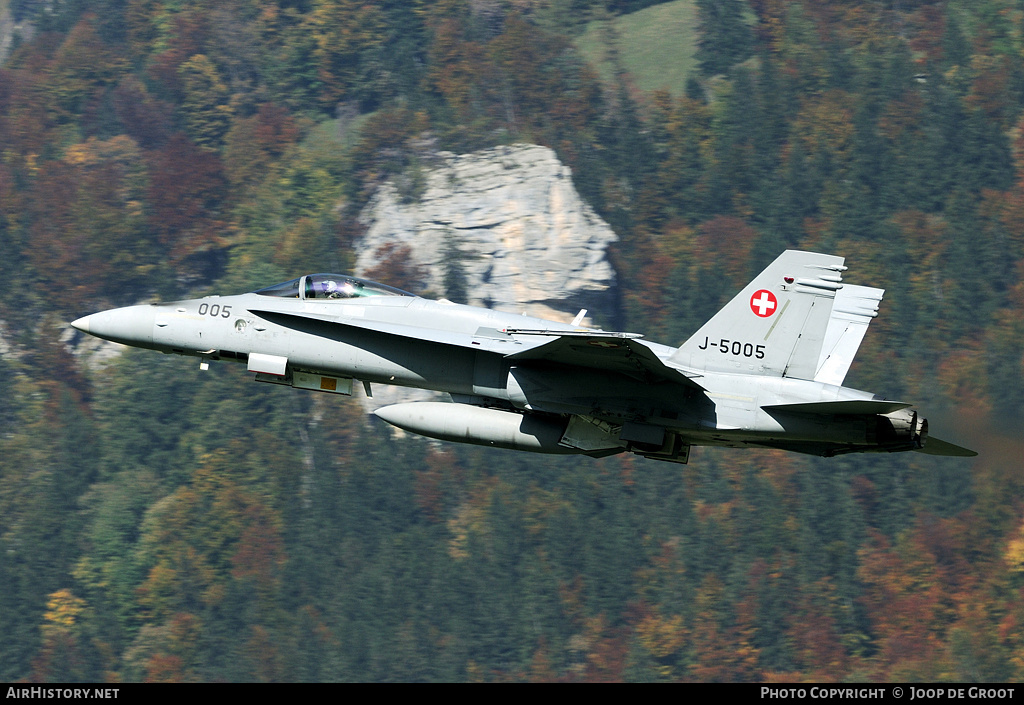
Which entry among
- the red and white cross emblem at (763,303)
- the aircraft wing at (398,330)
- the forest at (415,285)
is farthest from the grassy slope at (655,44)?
the aircraft wing at (398,330)

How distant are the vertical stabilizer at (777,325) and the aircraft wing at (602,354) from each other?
75cm

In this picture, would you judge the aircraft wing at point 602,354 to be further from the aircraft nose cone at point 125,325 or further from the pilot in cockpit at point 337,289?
the aircraft nose cone at point 125,325

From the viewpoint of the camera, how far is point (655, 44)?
12175 centimetres

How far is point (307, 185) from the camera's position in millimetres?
113062

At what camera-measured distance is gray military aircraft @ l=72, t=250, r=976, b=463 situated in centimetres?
2100

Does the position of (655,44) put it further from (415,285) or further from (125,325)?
(125,325)

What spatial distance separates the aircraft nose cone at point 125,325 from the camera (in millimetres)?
22766

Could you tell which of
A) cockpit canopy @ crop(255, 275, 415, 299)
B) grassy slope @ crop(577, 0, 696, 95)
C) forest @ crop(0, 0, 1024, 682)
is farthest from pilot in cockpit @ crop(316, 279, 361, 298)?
grassy slope @ crop(577, 0, 696, 95)

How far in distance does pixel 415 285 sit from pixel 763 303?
69728 millimetres

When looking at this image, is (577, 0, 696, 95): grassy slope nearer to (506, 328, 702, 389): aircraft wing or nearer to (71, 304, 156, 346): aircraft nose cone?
(71, 304, 156, 346): aircraft nose cone

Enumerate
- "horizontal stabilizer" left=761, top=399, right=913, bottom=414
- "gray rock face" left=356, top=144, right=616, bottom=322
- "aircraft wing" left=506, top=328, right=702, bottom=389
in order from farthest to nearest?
1. "gray rock face" left=356, top=144, right=616, bottom=322
2. "horizontal stabilizer" left=761, top=399, right=913, bottom=414
3. "aircraft wing" left=506, top=328, right=702, bottom=389

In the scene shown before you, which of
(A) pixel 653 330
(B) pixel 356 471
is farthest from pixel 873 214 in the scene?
(B) pixel 356 471

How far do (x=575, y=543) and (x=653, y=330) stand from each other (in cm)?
2021

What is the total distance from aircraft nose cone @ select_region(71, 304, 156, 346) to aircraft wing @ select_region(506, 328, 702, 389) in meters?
6.63
